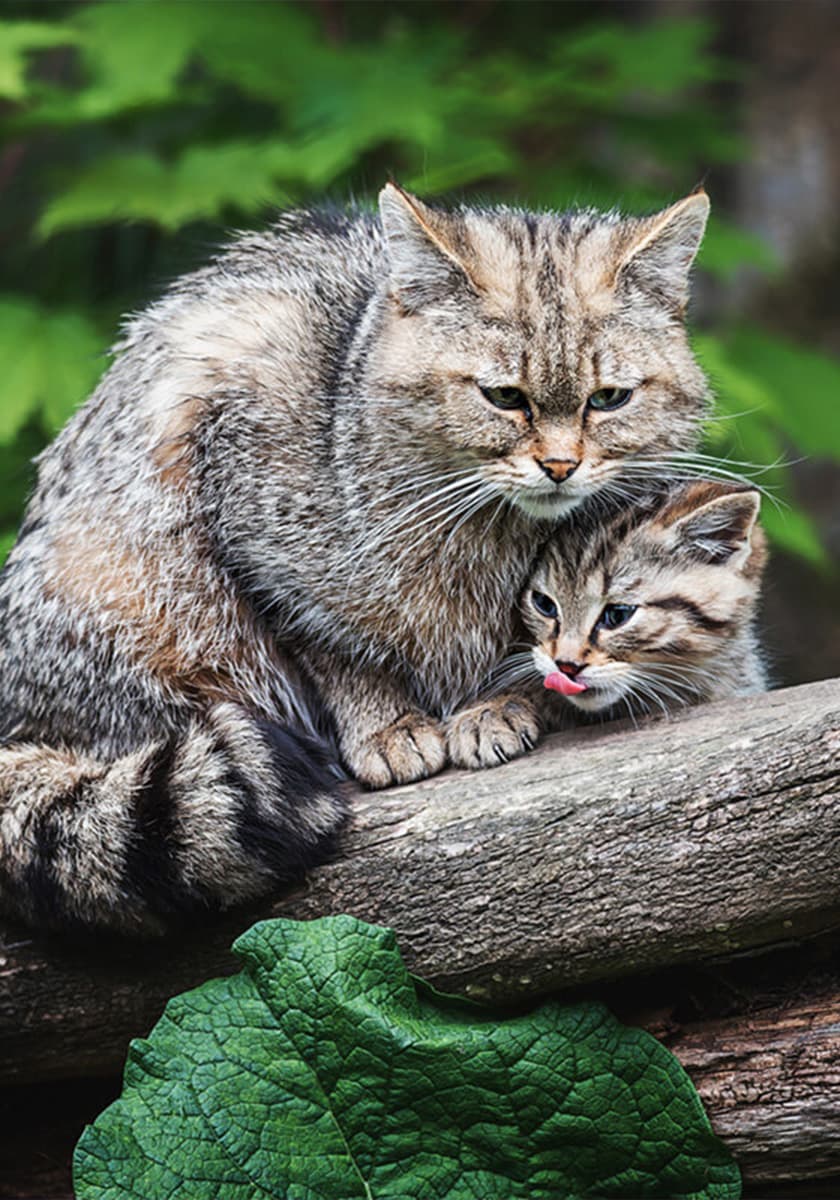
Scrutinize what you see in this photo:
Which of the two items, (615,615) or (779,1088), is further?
Answer: (615,615)

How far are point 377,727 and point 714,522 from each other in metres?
0.92

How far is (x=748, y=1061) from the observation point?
299cm

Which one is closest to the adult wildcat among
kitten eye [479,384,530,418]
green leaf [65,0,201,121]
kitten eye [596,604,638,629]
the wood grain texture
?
kitten eye [479,384,530,418]

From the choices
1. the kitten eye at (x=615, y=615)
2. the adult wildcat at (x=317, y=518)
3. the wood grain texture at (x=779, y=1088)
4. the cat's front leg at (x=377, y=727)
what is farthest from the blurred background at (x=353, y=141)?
the wood grain texture at (x=779, y=1088)

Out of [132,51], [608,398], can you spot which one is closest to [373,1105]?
[608,398]

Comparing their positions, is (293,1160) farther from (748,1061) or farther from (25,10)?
(25,10)

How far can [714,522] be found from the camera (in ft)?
10.7

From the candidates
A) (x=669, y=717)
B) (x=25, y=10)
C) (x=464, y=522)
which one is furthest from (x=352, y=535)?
(x=25, y=10)

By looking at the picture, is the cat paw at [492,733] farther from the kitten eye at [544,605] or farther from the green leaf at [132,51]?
the green leaf at [132,51]

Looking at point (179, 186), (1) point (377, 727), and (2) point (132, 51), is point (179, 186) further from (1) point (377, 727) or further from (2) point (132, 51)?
(1) point (377, 727)

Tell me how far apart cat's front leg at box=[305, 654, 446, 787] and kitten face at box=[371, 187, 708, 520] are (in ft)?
1.96

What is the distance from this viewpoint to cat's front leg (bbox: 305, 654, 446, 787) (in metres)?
3.34

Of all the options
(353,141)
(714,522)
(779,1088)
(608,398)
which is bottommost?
(779,1088)

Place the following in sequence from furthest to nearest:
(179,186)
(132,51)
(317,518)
Answer: (132,51)
(179,186)
(317,518)
